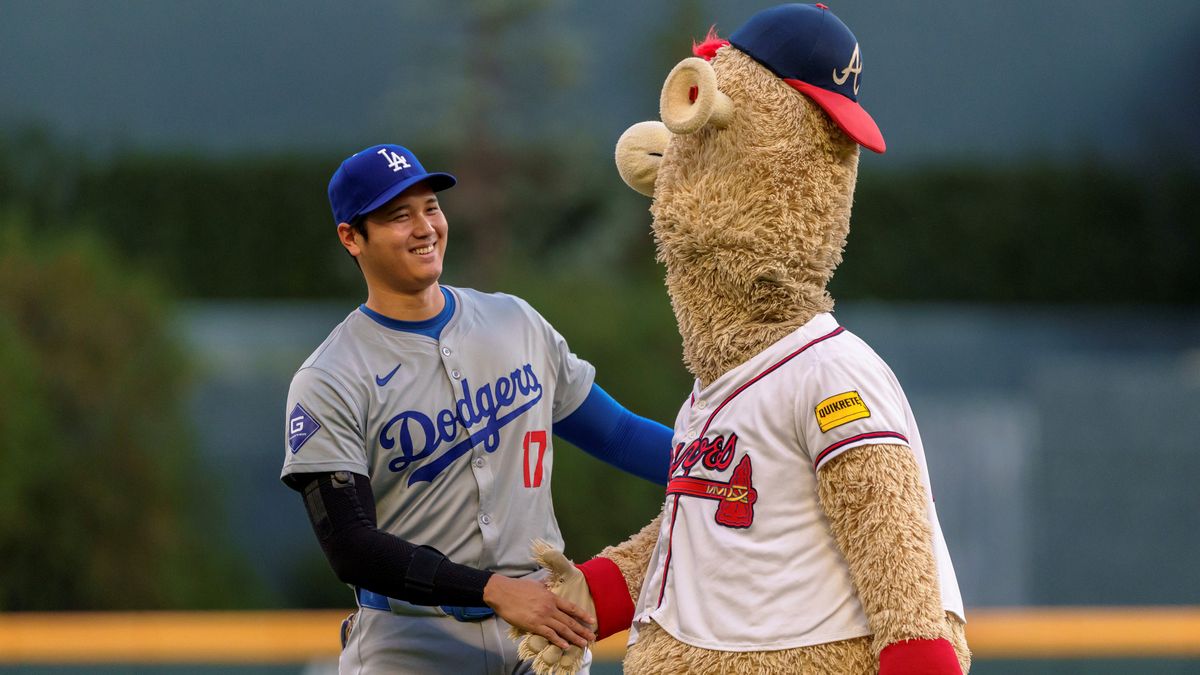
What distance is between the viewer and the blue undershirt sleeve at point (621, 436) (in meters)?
3.31

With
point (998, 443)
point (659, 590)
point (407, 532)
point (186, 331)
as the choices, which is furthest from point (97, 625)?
point (998, 443)

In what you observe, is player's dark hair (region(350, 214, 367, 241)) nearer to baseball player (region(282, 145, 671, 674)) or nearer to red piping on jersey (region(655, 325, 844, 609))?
baseball player (region(282, 145, 671, 674))

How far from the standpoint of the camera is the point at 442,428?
3.07 meters

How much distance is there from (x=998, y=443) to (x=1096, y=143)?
15.3 feet

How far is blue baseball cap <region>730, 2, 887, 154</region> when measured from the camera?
2617mm

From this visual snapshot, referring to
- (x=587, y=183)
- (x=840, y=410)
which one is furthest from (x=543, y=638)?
(x=587, y=183)

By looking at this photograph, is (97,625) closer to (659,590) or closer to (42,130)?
(659,590)

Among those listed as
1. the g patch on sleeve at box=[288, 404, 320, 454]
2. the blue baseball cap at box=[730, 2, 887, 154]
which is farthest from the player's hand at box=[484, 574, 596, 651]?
the blue baseball cap at box=[730, 2, 887, 154]

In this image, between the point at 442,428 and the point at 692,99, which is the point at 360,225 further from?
the point at 692,99

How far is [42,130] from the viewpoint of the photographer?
1122 centimetres

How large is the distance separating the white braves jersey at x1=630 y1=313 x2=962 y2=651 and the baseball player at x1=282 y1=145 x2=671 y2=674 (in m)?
0.56

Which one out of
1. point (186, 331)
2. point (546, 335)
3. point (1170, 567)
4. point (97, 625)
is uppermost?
point (546, 335)

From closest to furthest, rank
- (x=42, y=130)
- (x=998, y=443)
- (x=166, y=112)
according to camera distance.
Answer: (x=998, y=443), (x=42, y=130), (x=166, y=112)

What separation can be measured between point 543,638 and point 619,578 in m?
0.19
